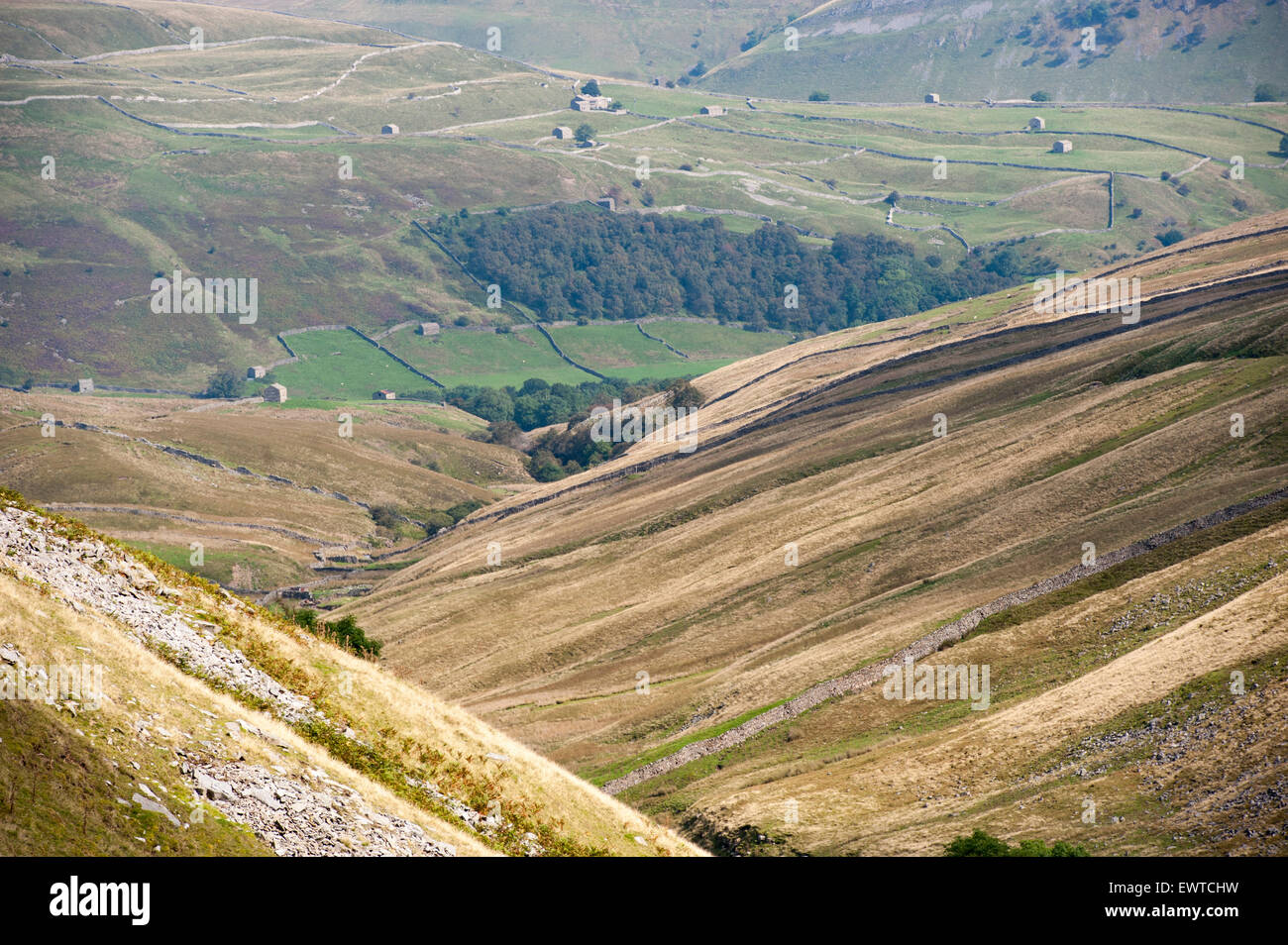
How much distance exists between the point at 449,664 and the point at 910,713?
1659 inches

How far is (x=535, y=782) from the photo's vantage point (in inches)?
1641

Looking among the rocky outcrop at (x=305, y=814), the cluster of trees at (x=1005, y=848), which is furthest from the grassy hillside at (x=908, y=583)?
the rocky outcrop at (x=305, y=814)

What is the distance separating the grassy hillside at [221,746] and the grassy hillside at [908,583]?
15.8 meters

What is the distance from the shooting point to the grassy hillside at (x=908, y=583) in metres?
52.2

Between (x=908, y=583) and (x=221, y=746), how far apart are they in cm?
5919

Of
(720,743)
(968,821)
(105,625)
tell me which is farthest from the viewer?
(720,743)

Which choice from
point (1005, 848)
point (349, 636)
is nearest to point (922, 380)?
point (349, 636)

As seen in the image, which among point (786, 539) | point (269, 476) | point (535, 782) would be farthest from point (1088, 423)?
point (269, 476)

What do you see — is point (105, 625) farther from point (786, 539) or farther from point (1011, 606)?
point (786, 539)

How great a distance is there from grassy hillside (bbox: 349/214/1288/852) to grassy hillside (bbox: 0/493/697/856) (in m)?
15.8

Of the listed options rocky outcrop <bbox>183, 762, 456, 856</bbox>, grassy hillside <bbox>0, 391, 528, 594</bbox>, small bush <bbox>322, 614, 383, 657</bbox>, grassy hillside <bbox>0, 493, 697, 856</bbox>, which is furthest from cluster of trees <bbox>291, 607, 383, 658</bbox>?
grassy hillside <bbox>0, 391, 528, 594</bbox>

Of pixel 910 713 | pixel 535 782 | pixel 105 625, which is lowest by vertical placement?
pixel 910 713

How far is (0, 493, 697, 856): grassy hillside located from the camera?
87.1ft

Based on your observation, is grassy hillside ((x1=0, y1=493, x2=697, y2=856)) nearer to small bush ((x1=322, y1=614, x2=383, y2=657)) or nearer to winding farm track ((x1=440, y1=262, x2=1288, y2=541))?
small bush ((x1=322, y1=614, x2=383, y2=657))
